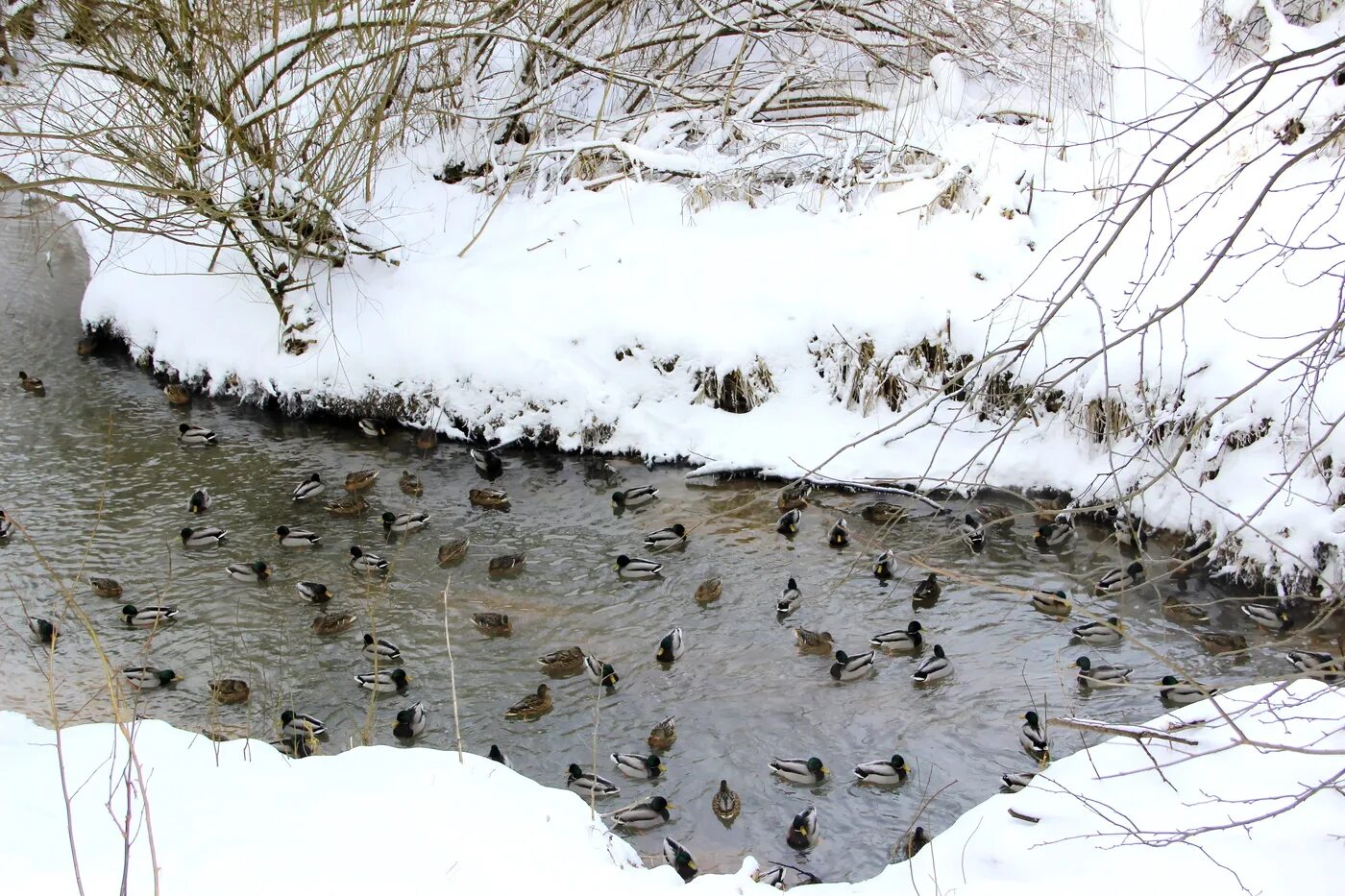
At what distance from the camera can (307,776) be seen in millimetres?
4262

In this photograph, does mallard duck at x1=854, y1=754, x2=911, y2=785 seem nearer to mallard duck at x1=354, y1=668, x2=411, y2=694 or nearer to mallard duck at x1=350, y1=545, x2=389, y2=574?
mallard duck at x1=354, y1=668, x2=411, y2=694

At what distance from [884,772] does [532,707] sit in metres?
2.24

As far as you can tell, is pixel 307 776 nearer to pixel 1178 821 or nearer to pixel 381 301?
pixel 1178 821

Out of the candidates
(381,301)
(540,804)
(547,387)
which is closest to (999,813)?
(540,804)

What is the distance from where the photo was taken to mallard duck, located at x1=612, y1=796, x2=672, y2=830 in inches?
227

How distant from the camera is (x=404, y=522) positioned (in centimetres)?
893

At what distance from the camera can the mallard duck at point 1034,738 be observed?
Answer: 609 cm

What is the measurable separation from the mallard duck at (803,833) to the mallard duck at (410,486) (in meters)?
5.06

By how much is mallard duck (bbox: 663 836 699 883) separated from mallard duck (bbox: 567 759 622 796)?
A: 0.60 metres

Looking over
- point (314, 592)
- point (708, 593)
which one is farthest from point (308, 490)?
point (708, 593)

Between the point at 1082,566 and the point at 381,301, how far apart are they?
7456 millimetres

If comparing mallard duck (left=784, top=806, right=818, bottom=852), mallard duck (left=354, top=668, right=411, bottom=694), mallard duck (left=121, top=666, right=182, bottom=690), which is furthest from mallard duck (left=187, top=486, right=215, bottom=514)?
mallard duck (left=784, top=806, right=818, bottom=852)

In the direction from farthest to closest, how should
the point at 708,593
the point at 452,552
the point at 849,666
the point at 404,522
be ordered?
1. the point at 404,522
2. the point at 452,552
3. the point at 708,593
4. the point at 849,666

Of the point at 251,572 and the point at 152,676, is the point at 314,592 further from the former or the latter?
the point at 152,676
